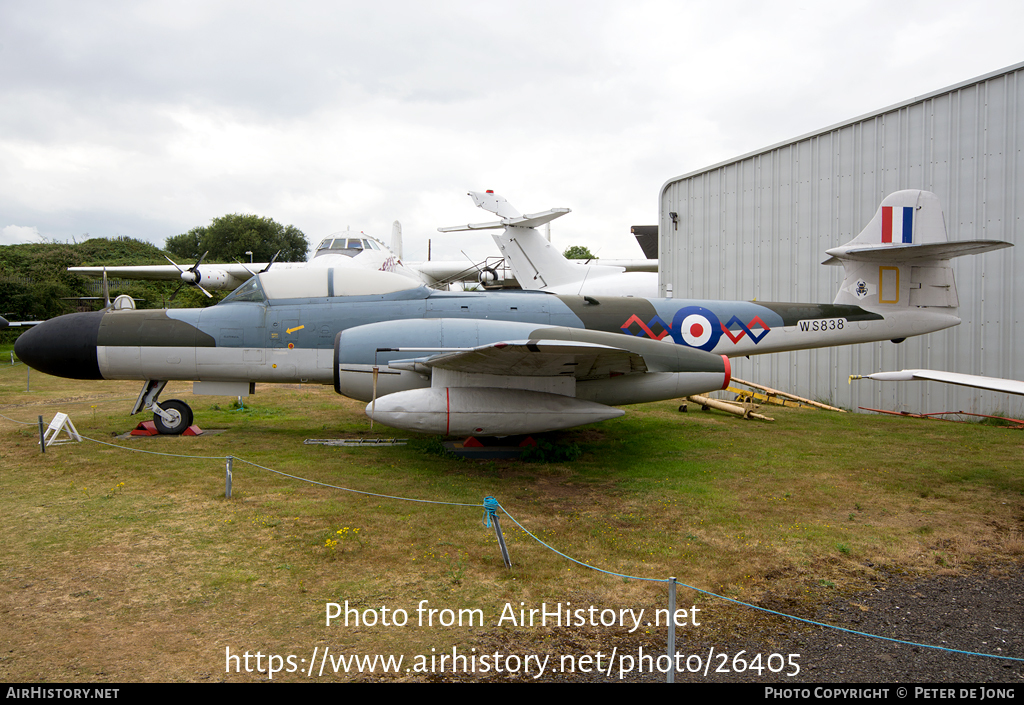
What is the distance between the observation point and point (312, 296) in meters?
7.93

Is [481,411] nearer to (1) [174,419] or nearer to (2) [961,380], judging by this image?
(1) [174,419]

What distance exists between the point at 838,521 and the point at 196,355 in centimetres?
787

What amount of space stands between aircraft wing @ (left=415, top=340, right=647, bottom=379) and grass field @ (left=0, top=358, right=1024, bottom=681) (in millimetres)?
1218

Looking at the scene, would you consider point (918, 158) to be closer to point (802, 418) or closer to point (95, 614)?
point (802, 418)

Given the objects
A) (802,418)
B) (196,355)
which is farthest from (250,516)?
(802,418)

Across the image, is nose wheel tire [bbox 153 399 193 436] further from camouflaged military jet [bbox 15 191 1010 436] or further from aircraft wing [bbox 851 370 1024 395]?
aircraft wing [bbox 851 370 1024 395]

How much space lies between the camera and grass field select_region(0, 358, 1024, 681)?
127 inches

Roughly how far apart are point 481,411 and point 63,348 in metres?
5.84

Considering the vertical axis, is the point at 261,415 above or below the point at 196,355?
below

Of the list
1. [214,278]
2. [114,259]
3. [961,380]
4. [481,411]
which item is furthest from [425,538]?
[114,259]

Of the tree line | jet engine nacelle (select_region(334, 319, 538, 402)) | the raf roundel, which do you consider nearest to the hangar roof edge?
the raf roundel

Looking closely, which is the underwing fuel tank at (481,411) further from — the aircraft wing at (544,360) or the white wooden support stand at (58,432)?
the white wooden support stand at (58,432)

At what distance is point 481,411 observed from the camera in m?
6.30

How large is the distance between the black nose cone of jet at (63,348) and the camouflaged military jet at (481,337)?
0.06ft
